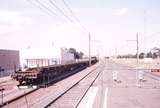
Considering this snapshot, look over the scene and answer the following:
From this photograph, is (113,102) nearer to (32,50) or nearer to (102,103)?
(102,103)

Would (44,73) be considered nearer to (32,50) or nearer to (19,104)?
(19,104)

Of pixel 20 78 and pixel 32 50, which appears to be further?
pixel 32 50

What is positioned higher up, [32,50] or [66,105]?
[32,50]

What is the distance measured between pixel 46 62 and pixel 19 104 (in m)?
21.1

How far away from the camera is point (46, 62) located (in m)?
38.1

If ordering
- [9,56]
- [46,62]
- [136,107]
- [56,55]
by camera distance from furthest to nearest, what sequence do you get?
[9,56], [56,55], [46,62], [136,107]

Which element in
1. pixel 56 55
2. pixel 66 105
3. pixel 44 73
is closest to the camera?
pixel 66 105

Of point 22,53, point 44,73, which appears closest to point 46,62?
point 44,73

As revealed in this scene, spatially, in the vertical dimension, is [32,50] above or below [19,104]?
above

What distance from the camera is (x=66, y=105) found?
16641mm

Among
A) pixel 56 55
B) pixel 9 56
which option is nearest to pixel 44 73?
pixel 56 55

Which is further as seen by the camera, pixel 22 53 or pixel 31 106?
pixel 22 53

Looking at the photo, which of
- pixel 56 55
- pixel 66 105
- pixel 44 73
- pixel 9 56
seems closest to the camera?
pixel 66 105

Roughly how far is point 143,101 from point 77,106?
12.5 feet
